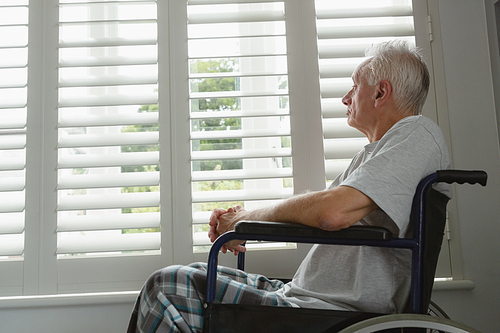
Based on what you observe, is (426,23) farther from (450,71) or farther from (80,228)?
(80,228)

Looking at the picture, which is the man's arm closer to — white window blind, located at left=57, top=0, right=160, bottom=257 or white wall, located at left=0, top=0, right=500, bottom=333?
white window blind, located at left=57, top=0, right=160, bottom=257

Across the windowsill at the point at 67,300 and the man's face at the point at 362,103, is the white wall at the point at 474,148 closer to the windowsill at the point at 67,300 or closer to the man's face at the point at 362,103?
the man's face at the point at 362,103

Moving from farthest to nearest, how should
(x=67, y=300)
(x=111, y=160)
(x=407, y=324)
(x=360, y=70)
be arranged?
(x=111, y=160) → (x=67, y=300) → (x=360, y=70) → (x=407, y=324)

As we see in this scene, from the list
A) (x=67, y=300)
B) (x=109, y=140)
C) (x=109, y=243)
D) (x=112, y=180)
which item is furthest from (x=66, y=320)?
(x=109, y=140)

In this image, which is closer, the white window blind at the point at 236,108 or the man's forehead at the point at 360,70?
the man's forehead at the point at 360,70

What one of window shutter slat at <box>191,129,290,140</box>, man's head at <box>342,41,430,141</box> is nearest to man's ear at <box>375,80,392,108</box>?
man's head at <box>342,41,430,141</box>

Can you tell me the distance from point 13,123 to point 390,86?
162 centimetres

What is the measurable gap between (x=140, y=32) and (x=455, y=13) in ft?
4.78

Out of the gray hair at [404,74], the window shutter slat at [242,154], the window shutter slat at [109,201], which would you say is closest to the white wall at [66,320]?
the window shutter slat at [109,201]

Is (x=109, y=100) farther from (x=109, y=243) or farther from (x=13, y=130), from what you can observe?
(x=109, y=243)

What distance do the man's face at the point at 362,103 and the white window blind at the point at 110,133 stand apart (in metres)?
0.88

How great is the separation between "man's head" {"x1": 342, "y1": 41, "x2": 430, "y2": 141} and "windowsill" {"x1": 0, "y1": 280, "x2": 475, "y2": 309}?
799 mm

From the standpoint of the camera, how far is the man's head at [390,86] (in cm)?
129

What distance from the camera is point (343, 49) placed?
71.6 inches
